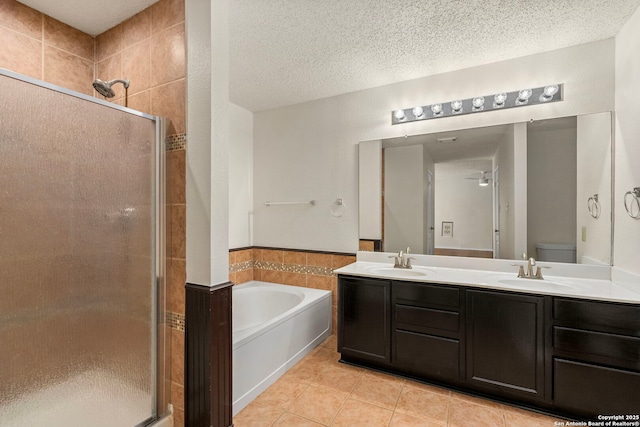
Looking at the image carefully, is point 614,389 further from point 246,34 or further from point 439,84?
point 246,34

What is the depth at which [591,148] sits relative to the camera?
2129 mm

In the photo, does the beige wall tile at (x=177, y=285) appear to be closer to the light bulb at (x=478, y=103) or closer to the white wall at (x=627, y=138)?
the light bulb at (x=478, y=103)

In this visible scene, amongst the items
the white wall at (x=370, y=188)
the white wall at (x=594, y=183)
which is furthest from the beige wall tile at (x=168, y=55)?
→ the white wall at (x=594, y=183)

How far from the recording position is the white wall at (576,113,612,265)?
6.77ft

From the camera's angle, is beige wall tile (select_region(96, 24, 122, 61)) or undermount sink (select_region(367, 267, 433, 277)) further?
undermount sink (select_region(367, 267, 433, 277))

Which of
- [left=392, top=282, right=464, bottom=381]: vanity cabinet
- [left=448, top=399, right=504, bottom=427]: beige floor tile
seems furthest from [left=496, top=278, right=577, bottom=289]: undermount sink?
[left=448, top=399, right=504, bottom=427]: beige floor tile

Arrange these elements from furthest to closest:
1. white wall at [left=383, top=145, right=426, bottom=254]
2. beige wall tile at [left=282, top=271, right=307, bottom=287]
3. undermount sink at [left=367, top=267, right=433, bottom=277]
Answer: beige wall tile at [left=282, top=271, right=307, bottom=287] < white wall at [left=383, top=145, right=426, bottom=254] < undermount sink at [left=367, top=267, right=433, bottom=277]

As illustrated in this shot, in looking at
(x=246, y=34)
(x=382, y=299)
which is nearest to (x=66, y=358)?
(x=382, y=299)

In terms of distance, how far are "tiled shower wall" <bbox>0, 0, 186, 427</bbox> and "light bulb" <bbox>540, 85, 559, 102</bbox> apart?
2.56m

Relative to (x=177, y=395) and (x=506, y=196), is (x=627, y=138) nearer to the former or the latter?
(x=506, y=196)

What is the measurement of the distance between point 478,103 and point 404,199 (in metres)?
1.01

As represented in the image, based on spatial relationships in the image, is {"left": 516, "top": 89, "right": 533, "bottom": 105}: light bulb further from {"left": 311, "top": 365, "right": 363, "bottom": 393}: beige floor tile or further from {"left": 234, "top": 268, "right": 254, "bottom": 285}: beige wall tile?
{"left": 234, "top": 268, "right": 254, "bottom": 285}: beige wall tile

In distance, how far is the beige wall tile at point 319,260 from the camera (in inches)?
121

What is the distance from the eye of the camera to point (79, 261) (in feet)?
4.23
